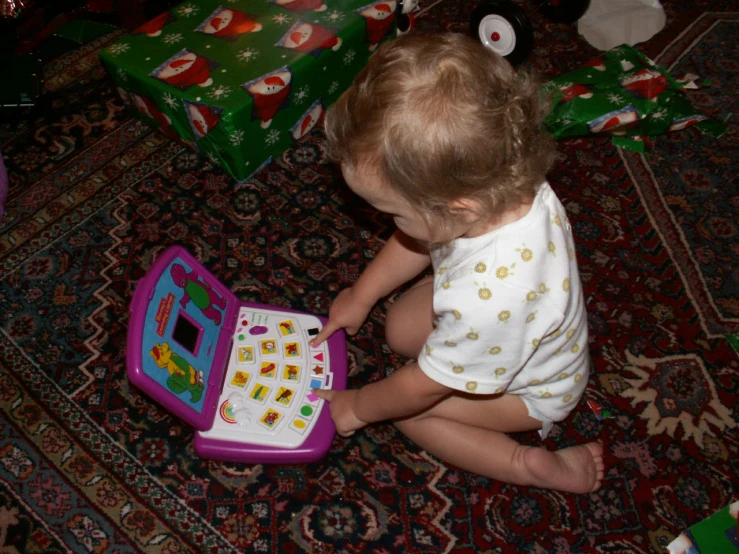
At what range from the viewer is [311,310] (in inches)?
40.2

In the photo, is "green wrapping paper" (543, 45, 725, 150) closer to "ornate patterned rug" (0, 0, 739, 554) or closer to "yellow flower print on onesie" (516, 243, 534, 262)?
"ornate patterned rug" (0, 0, 739, 554)

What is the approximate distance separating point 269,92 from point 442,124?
2.08 ft

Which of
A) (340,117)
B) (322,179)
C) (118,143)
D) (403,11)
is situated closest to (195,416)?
(340,117)

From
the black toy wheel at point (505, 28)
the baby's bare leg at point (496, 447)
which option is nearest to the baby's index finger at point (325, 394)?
the baby's bare leg at point (496, 447)

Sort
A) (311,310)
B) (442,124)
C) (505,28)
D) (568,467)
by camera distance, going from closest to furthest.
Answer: (442,124) → (568,467) → (311,310) → (505,28)

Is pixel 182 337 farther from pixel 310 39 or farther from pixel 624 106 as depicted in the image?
pixel 624 106

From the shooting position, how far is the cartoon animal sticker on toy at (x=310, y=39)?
1130mm

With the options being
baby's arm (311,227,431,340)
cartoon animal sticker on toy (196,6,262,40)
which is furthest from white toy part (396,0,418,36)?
baby's arm (311,227,431,340)

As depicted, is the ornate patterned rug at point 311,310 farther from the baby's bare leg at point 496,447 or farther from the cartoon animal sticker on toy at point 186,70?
the cartoon animal sticker on toy at point 186,70

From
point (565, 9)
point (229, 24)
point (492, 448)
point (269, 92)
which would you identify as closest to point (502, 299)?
point (492, 448)

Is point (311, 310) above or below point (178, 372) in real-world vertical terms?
below

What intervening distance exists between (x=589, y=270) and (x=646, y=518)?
16.5 inches

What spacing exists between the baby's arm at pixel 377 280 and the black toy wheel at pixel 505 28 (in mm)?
642

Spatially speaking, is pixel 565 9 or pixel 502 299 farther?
pixel 565 9
